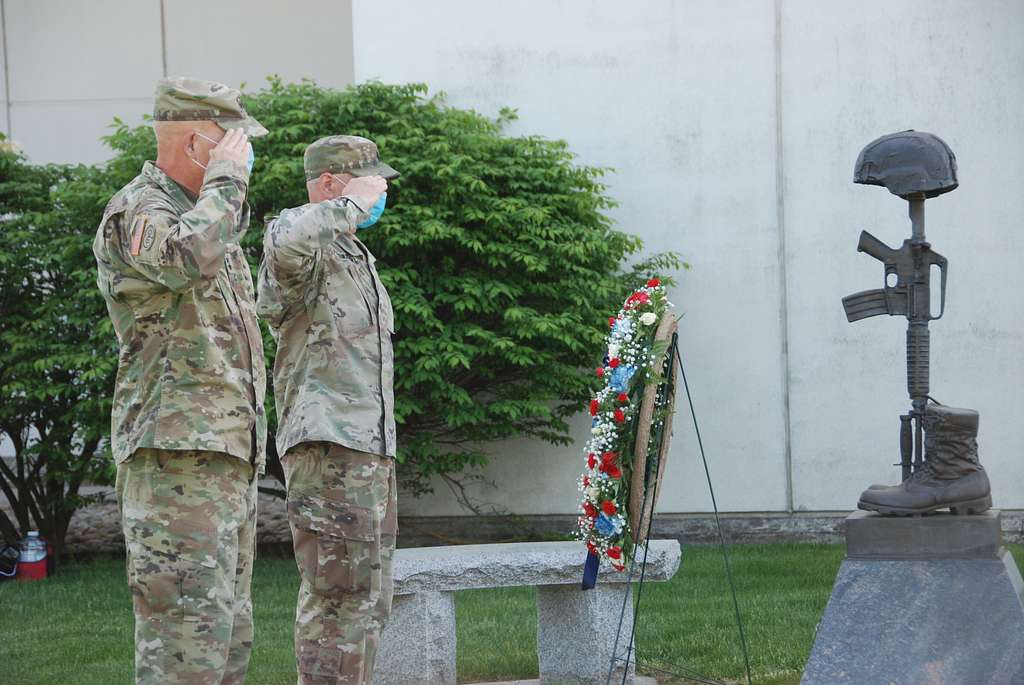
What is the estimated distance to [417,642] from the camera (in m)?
5.78

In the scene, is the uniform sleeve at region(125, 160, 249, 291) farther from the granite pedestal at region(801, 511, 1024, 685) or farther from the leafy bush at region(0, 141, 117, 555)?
the leafy bush at region(0, 141, 117, 555)

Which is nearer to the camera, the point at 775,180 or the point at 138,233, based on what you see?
the point at 138,233

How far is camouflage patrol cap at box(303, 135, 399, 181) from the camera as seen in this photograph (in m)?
4.43

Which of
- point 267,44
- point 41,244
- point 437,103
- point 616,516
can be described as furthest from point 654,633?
point 267,44

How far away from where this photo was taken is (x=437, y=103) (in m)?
9.98

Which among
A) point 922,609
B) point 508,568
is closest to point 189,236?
point 508,568

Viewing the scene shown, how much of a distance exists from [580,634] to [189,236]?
3.20 meters

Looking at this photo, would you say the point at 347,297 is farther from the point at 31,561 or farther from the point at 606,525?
the point at 31,561

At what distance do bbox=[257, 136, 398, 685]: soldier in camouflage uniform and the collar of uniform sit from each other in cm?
49

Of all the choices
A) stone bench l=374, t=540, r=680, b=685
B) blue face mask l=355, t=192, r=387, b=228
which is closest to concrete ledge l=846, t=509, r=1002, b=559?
stone bench l=374, t=540, r=680, b=685

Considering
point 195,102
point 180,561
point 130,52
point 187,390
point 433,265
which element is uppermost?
point 130,52

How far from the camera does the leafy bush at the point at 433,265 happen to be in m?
9.04

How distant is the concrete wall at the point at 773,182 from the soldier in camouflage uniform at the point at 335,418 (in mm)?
5825

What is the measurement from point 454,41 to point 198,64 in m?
3.85
